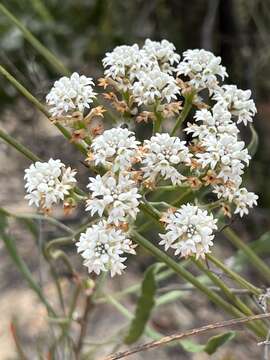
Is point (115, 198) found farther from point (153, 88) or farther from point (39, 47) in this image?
point (39, 47)

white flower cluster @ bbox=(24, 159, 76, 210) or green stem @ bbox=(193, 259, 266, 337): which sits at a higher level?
white flower cluster @ bbox=(24, 159, 76, 210)

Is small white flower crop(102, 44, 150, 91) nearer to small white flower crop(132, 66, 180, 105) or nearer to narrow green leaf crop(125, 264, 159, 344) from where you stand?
small white flower crop(132, 66, 180, 105)

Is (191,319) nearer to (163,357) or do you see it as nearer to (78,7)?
(163,357)

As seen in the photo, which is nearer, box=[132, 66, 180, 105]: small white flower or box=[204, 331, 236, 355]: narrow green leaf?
box=[132, 66, 180, 105]: small white flower

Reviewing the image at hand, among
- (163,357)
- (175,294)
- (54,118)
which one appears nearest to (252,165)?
(163,357)

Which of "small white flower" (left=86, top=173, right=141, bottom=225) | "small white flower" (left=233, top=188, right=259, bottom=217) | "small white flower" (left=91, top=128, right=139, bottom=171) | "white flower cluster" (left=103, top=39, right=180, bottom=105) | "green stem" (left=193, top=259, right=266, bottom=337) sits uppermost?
"white flower cluster" (left=103, top=39, right=180, bottom=105)

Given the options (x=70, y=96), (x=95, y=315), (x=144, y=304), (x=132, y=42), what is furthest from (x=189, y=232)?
(x=132, y=42)

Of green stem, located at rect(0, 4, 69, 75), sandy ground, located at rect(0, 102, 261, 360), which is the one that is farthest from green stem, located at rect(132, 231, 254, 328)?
sandy ground, located at rect(0, 102, 261, 360)

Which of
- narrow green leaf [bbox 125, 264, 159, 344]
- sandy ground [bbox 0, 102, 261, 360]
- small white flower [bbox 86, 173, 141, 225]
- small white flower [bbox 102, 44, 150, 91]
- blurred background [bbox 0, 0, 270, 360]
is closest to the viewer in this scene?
small white flower [bbox 86, 173, 141, 225]
